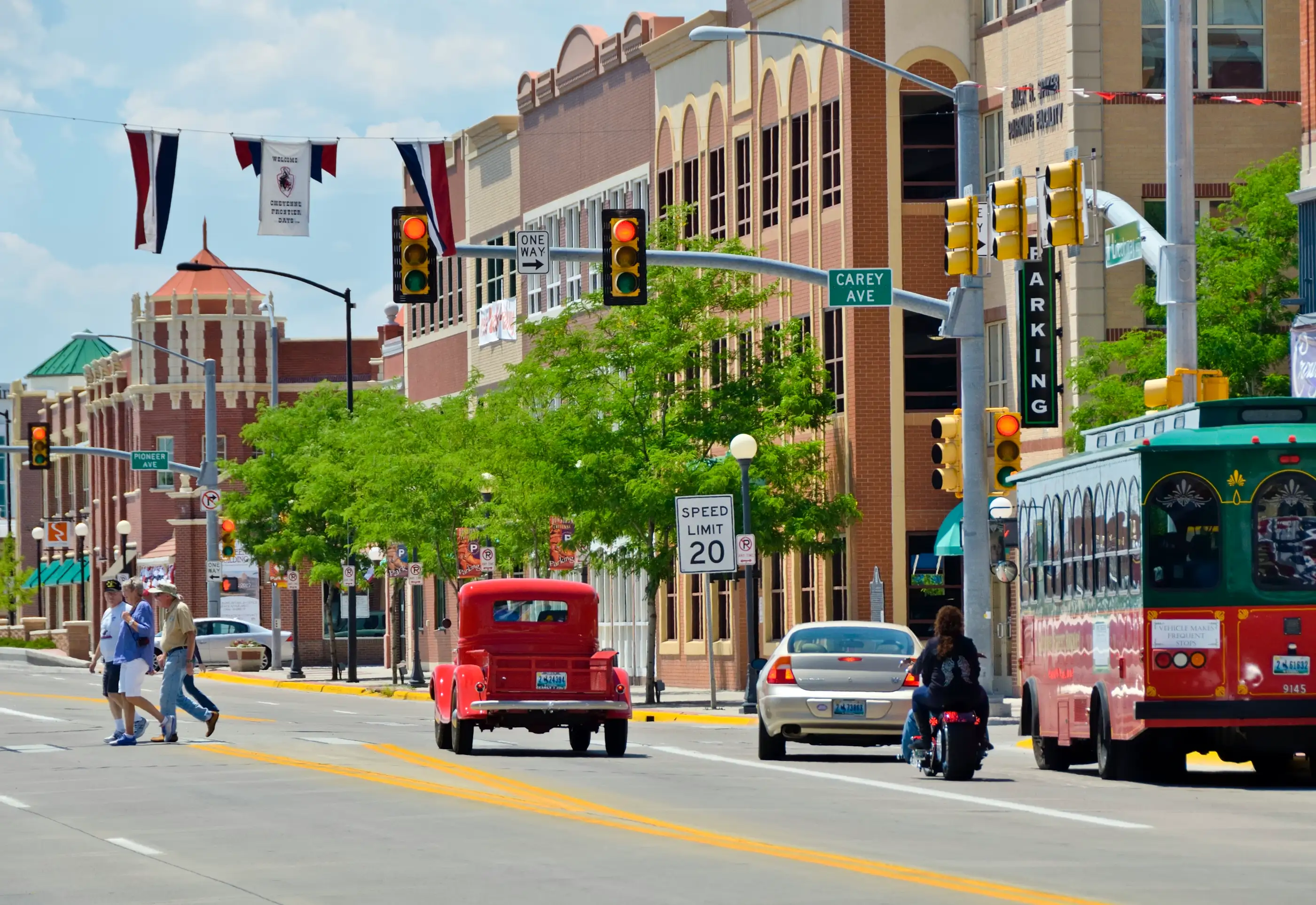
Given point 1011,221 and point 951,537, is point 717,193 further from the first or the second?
point 1011,221

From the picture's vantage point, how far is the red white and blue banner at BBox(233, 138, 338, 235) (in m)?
36.6

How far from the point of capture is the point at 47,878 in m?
14.3

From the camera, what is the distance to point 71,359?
130 metres

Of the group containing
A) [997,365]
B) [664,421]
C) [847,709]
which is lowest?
A: [847,709]

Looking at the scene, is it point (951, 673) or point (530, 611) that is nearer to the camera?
point (951, 673)

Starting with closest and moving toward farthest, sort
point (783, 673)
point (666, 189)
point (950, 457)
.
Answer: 1. point (783, 673)
2. point (950, 457)
3. point (666, 189)

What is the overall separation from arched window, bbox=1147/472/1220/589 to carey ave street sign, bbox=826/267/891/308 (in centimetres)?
907

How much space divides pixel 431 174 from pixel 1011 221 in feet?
41.9

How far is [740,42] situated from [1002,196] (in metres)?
23.9

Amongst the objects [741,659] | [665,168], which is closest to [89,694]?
[741,659]

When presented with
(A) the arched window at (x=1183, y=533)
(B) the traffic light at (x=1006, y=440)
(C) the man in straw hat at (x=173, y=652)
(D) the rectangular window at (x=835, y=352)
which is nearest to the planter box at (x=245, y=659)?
(D) the rectangular window at (x=835, y=352)

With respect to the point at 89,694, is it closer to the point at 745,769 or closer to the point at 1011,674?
the point at 1011,674


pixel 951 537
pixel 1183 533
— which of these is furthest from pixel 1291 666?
pixel 951 537

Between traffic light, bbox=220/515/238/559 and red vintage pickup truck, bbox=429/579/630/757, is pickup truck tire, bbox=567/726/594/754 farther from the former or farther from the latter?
traffic light, bbox=220/515/238/559
